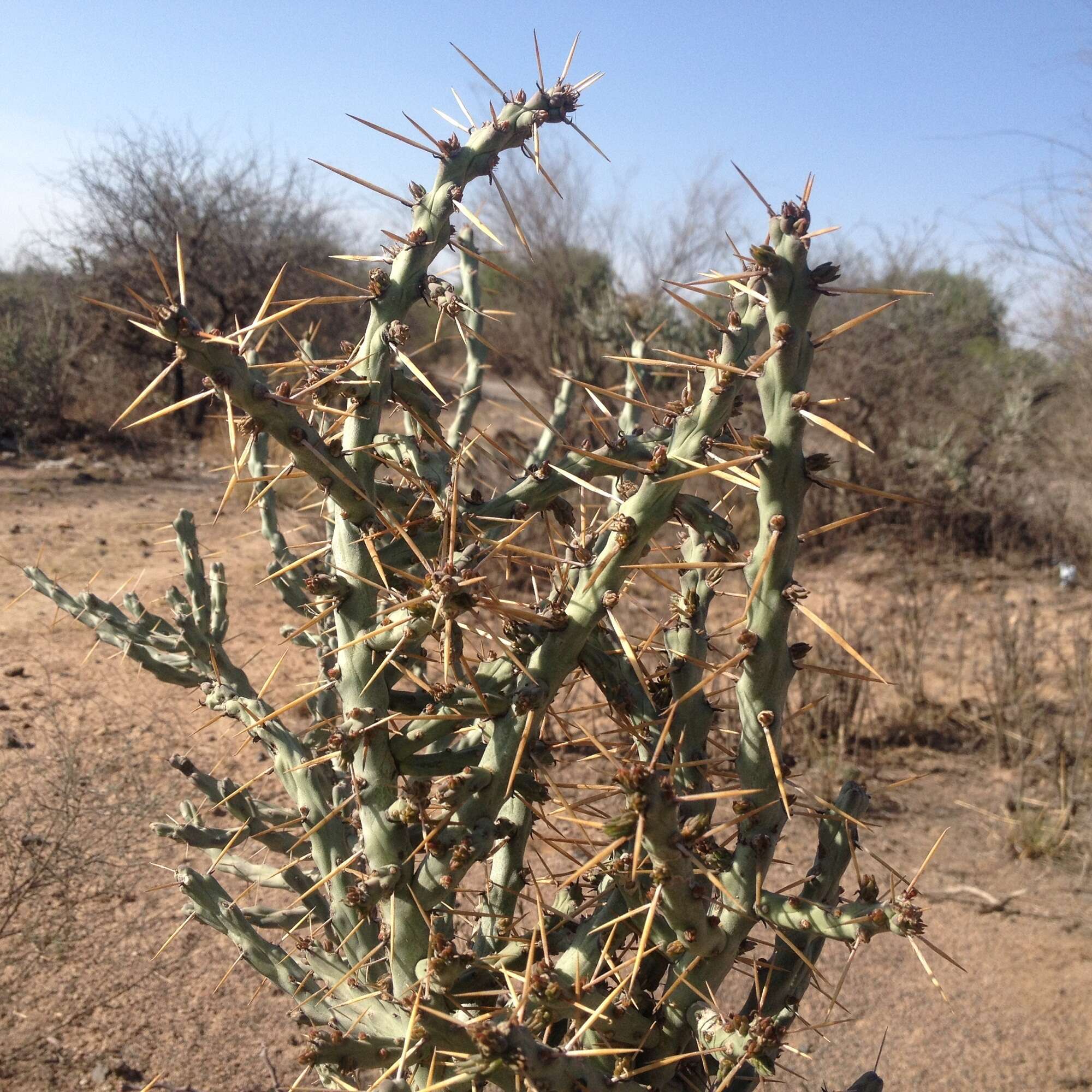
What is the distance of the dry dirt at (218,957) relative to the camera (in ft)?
9.04

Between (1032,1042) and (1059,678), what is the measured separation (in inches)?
135

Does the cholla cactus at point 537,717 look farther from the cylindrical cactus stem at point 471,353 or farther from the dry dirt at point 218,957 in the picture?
the cylindrical cactus stem at point 471,353

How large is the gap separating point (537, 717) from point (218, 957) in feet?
8.19

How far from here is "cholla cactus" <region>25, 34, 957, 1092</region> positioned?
119cm

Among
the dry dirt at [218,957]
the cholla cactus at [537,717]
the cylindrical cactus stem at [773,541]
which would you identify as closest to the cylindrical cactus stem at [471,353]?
the cholla cactus at [537,717]

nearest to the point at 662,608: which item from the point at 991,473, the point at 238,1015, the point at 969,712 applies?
the point at 969,712

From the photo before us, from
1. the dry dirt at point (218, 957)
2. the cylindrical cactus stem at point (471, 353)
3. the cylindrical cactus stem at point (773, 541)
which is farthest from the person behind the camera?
the dry dirt at point (218, 957)

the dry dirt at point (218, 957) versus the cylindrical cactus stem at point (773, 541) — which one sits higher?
the cylindrical cactus stem at point (773, 541)

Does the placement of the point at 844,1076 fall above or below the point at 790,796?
below

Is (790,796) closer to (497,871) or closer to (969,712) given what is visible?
(497,871)

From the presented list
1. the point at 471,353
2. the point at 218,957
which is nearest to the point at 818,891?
the point at 471,353

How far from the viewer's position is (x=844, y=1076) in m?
2.95

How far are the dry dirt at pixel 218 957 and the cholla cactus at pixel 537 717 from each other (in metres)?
0.51

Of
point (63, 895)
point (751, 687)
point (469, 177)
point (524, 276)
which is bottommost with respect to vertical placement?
point (63, 895)
